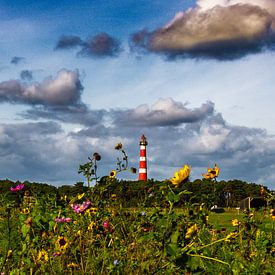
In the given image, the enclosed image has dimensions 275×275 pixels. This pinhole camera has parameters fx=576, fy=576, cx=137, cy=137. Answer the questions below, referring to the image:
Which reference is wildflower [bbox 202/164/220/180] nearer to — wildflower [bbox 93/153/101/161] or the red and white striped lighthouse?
wildflower [bbox 93/153/101/161]

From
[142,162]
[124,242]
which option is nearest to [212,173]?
[124,242]

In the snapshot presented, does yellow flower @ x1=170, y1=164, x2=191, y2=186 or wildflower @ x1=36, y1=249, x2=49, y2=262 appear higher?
yellow flower @ x1=170, y1=164, x2=191, y2=186

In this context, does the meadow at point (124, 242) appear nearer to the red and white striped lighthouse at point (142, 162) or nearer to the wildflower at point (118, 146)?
the wildflower at point (118, 146)

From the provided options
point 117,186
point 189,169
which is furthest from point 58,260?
point 117,186

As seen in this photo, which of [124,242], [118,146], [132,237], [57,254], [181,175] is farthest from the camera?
[118,146]

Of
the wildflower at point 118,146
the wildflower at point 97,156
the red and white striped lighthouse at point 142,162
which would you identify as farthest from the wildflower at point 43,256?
the red and white striped lighthouse at point 142,162

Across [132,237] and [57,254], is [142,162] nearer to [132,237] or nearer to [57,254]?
[132,237]

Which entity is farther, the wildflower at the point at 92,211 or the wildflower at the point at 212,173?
Result: the wildflower at the point at 92,211

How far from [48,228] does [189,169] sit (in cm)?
193

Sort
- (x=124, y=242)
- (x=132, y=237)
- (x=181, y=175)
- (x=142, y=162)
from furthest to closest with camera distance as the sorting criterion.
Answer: (x=142, y=162)
(x=132, y=237)
(x=124, y=242)
(x=181, y=175)

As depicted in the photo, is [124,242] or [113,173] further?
[113,173]

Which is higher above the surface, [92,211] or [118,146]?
[118,146]

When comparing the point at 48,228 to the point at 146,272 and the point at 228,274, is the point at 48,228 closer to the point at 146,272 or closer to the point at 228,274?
the point at 146,272

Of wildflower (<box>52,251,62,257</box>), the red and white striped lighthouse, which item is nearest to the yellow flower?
wildflower (<box>52,251,62,257</box>)
